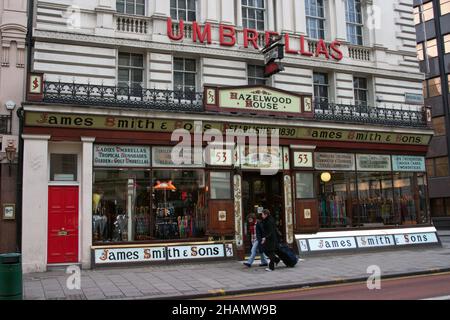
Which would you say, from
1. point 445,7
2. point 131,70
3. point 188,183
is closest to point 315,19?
point 131,70

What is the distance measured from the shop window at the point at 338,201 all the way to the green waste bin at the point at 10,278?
1263 cm

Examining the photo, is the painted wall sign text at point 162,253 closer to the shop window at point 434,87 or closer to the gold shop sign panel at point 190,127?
the gold shop sign panel at point 190,127

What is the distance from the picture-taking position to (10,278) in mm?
9562

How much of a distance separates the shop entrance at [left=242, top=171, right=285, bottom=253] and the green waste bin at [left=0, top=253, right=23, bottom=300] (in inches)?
401

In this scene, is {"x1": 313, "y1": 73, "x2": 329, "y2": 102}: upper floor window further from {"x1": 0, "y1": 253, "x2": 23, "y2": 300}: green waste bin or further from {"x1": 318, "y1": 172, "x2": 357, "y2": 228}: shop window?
{"x1": 0, "y1": 253, "x2": 23, "y2": 300}: green waste bin

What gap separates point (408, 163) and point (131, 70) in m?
12.8

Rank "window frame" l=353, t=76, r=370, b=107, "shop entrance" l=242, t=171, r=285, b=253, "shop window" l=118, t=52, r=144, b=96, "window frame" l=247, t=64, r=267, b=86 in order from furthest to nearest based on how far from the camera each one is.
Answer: "window frame" l=353, t=76, r=370, b=107 < "window frame" l=247, t=64, r=267, b=86 < "shop entrance" l=242, t=171, r=285, b=253 < "shop window" l=118, t=52, r=144, b=96

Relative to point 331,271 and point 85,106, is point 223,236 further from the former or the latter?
point 85,106

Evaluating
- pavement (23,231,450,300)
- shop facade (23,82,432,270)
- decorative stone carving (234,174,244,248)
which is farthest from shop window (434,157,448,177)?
decorative stone carving (234,174,244,248)

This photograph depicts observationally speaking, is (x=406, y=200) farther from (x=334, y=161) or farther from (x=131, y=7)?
(x=131, y=7)

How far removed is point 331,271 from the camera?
576 inches

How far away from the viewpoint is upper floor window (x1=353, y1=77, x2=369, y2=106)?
72.9ft
